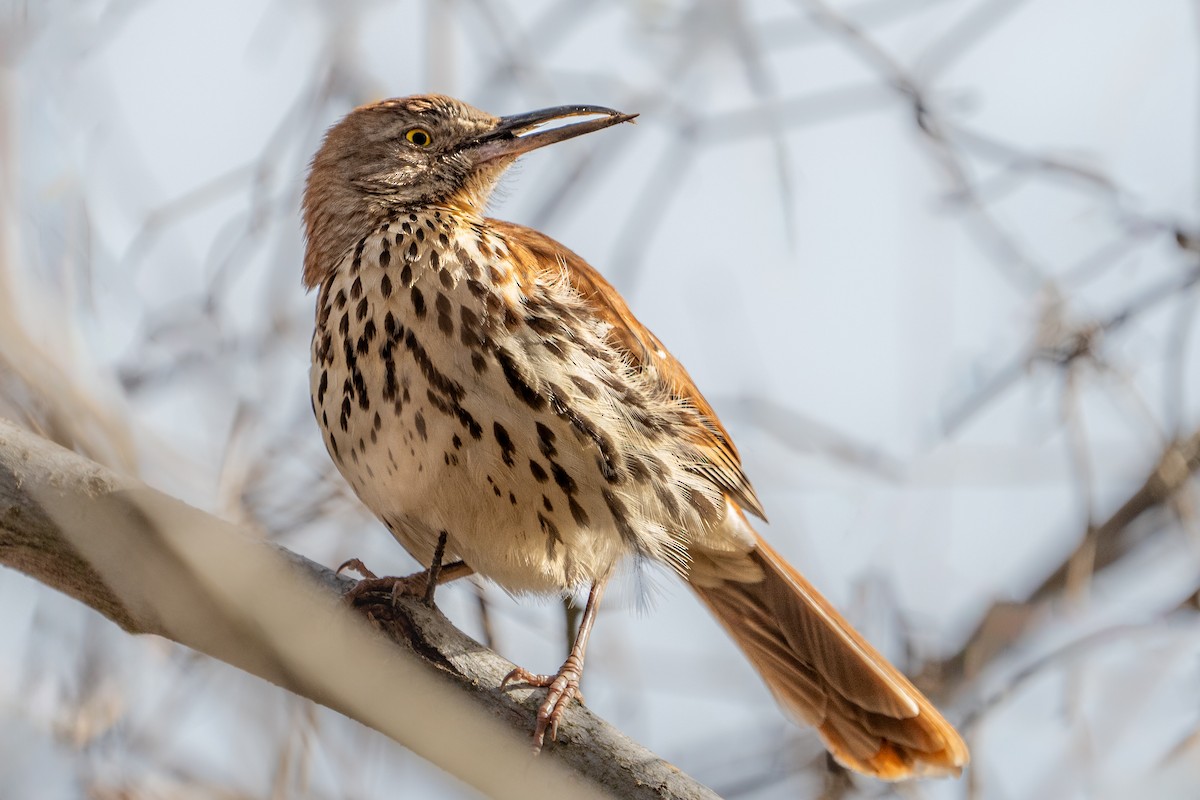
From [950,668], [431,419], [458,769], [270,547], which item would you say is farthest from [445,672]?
[950,668]

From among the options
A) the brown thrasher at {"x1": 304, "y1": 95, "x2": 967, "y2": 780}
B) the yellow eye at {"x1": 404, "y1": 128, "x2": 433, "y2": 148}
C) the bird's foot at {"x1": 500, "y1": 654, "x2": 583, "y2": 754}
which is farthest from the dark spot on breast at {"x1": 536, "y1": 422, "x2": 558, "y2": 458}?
the yellow eye at {"x1": 404, "y1": 128, "x2": 433, "y2": 148}

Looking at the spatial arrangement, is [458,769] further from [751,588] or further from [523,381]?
[751,588]

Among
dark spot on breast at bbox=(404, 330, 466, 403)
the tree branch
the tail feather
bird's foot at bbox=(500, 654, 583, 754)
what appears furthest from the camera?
the tail feather

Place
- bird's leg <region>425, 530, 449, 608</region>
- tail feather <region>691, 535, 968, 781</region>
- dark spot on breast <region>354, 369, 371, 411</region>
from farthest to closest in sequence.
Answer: tail feather <region>691, 535, 968, 781</region>
dark spot on breast <region>354, 369, 371, 411</region>
bird's leg <region>425, 530, 449, 608</region>

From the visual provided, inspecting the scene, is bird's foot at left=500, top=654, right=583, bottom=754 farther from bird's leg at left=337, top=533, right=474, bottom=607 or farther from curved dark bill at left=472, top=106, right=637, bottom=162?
curved dark bill at left=472, top=106, right=637, bottom=162

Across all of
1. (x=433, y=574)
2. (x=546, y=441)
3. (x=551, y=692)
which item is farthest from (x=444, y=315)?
(x=551, y=692)

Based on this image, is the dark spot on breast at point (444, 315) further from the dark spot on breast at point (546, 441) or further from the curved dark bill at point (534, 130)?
the curved dark bill at point (534, 130)

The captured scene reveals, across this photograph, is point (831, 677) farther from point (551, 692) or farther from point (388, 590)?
point (388, 590)
